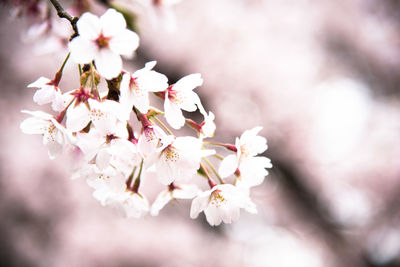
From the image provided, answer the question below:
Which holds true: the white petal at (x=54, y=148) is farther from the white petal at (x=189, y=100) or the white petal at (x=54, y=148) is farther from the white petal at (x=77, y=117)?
the white petal at (x=189, y=100)

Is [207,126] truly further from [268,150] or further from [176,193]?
[268,150]

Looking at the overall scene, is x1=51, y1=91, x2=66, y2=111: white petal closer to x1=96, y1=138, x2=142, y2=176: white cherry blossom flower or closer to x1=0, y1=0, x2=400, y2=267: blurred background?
x1=96, y1=138, x2=142, y2=176: white cherry blossom flower

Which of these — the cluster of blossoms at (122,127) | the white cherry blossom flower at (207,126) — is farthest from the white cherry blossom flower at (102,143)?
the white cherry blossom flower at (207,126)

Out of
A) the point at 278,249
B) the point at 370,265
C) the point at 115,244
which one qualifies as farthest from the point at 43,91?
the point at 278,249

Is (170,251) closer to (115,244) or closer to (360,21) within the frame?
(115,244)

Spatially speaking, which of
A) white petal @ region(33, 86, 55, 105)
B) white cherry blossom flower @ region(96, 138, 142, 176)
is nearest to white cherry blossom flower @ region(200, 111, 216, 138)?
white cherry blossom flower @ region(96, 138, 142, 176)

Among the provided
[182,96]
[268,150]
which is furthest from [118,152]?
[268,150]

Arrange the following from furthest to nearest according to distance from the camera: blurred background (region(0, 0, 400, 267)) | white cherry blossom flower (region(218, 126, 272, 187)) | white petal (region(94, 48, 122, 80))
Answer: blurred background (region(0, 0, 400, 267))
white cherry blossom flower (region(218, 126, 272, 187))
white petal (region(94, 48, 122, 80))
